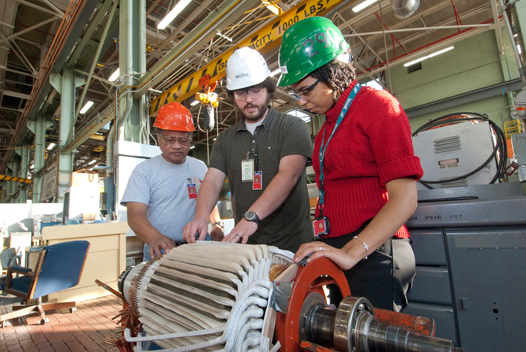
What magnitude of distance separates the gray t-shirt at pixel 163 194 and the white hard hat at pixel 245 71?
2.04 ft

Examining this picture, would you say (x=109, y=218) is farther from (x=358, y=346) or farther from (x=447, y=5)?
(x=447, y=5)

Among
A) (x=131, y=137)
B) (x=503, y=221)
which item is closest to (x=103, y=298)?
(x=131, y=137)

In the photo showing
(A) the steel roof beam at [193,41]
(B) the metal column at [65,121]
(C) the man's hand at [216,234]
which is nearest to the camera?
(C) the man's hand at [216,234]

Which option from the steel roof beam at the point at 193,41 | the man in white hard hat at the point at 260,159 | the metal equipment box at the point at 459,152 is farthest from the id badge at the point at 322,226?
the steel roof beam at the point at 193,41

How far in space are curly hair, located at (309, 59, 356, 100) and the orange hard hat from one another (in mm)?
1071

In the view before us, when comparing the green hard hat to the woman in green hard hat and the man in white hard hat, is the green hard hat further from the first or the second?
the man in white hard hat

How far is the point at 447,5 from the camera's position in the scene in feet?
21.3

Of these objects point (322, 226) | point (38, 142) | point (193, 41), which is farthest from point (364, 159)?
point (38, 142)

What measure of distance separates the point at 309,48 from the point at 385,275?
26.7 inches

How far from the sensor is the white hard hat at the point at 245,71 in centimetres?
128

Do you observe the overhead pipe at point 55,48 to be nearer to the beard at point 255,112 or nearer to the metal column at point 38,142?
the metal column at point 38,142

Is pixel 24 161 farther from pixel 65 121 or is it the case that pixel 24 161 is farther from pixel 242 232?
pixel 242 232

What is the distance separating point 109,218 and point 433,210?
398cm

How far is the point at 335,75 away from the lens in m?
0.85
